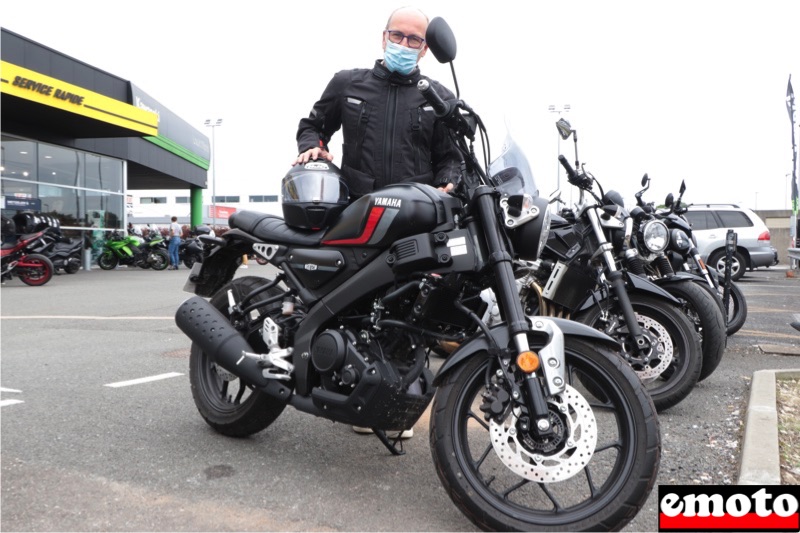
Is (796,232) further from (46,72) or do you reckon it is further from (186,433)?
(46,72)

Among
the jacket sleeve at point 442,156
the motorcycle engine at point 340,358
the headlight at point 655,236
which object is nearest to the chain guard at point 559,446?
the motorcycle engine at point 340,358

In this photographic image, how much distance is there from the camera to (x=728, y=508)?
2.34 metres

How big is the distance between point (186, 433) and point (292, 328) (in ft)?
2.91

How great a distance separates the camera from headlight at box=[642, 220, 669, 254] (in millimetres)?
4648

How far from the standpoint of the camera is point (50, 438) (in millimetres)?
3129

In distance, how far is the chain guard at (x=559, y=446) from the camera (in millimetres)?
2078

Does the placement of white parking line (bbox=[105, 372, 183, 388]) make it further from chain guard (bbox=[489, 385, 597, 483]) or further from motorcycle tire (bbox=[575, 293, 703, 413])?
chain guard (bbox=[489, 385, 597, 483])

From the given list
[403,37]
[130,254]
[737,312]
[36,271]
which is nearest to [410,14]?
[403,37]

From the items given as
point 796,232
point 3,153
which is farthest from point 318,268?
point 796,232

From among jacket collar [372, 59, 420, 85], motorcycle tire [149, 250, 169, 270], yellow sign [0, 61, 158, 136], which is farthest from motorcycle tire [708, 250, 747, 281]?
yellow sign [0, 61, 158, 136]

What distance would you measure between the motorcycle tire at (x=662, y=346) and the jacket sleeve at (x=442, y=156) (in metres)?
1.39

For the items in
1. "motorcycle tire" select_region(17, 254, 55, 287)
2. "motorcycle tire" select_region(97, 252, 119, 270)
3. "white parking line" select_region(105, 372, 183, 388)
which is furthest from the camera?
"motorcycle tire" select_region(97, 252, 119, 270)

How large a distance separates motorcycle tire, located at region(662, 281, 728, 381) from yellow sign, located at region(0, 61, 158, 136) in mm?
15792

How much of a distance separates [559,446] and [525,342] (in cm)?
35
